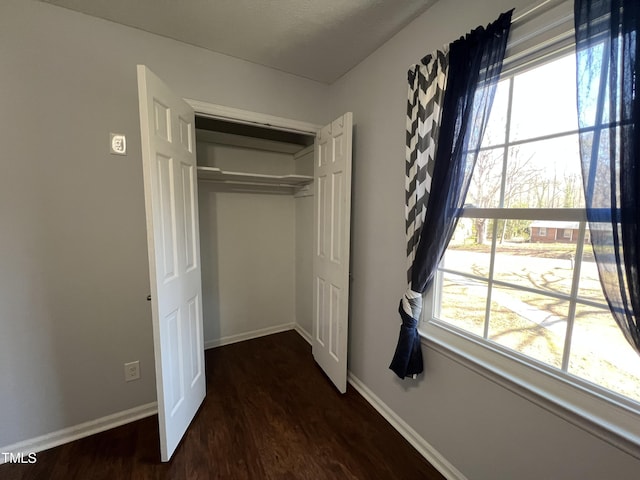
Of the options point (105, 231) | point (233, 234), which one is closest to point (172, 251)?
point (105, 231)

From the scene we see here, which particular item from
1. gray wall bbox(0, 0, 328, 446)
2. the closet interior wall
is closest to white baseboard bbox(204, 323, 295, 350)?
the closet interior wall

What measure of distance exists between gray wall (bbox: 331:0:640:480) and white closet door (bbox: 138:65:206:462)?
118cm

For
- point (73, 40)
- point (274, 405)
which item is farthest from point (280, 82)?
point (274, 405)

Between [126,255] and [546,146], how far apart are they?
2.27 metres

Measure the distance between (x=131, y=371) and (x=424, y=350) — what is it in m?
1.88

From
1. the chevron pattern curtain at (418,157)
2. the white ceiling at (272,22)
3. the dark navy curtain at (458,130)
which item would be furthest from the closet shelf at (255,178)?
the dark navy curtain at (458,130)

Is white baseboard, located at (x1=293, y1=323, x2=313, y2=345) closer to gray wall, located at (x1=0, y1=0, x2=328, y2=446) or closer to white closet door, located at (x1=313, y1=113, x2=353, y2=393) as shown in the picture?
white closet door, located at (x1=313, y1=113, x2=353, y2=393)

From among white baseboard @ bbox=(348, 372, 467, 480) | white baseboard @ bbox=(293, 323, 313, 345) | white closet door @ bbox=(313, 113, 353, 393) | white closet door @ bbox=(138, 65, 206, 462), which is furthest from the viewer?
white baseboard @ bbox=(293, 323, 313, 345)

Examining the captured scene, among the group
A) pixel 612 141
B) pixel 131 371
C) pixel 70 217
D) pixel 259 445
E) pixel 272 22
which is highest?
pixel 272 22

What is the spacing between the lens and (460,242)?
1346 mm

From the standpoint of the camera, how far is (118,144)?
1536 millimetres

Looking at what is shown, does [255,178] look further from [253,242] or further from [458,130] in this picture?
[458,130]

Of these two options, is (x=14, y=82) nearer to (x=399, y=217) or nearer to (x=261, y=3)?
(x=261, y=3)

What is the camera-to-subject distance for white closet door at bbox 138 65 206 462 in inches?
48.8
